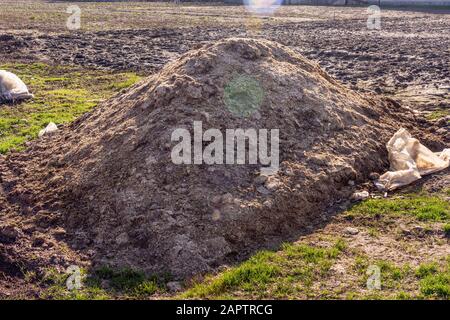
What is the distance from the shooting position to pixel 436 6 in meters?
35.1

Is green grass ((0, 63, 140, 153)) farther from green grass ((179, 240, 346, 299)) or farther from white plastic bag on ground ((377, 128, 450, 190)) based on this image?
white plastic bag on ground ((377, 128, 450, 190))

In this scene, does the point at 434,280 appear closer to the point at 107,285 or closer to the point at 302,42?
the point at 107,285

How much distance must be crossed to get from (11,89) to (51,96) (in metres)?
0.86

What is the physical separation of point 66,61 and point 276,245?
528 inches

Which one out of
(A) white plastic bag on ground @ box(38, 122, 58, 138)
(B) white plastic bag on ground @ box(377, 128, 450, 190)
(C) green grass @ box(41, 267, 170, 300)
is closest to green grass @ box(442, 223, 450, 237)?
(B) white plastic bag on ground @ box(377, 128, 450, 190)

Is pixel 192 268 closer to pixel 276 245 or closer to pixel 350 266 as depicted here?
pixel 276 245

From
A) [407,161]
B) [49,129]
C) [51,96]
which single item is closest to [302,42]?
[51,96]

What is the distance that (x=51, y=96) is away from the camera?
497 inches

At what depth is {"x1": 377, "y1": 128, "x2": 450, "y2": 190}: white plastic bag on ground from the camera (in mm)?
7109

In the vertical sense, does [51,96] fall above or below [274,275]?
above

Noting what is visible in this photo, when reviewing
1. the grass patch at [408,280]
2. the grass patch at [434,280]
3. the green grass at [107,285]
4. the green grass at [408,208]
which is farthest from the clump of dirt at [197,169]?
the grass patch at [434,280]

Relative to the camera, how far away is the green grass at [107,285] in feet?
16.7

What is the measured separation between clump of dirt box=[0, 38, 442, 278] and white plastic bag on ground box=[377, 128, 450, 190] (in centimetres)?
19

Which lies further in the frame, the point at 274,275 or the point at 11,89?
the point at 11,89
